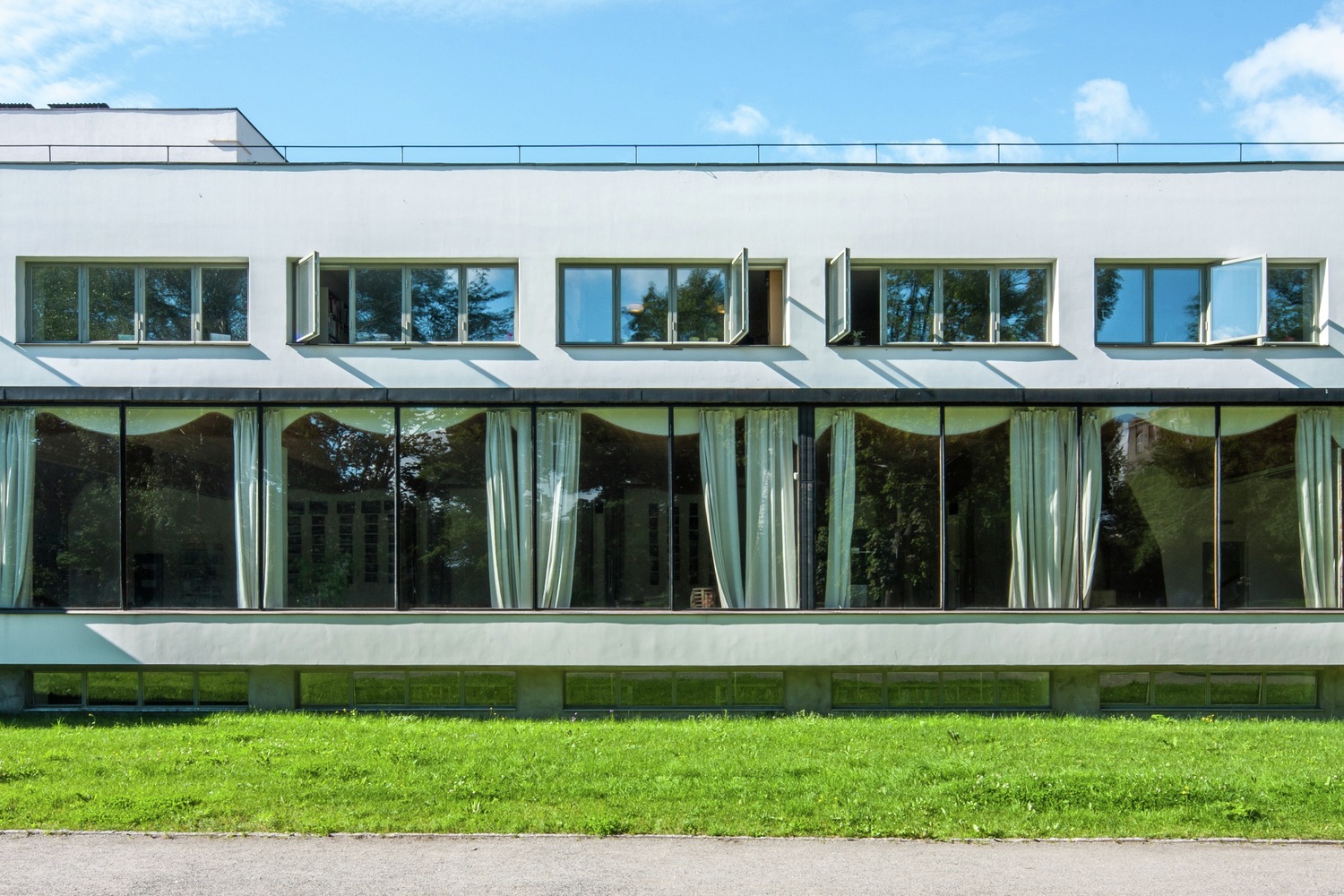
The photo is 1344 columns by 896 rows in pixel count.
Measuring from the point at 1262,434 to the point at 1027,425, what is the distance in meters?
3.05

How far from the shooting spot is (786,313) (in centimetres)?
1507

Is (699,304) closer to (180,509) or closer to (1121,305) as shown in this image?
(1121,305)

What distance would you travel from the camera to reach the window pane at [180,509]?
1481 centimetres

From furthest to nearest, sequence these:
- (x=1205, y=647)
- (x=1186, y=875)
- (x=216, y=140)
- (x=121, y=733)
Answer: (x=216, y=140)
(x=1205, y=647)
(x=121, y=733)
(x=1186, y=875)

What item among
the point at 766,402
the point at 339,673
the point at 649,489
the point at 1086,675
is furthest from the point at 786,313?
the point at 339,673

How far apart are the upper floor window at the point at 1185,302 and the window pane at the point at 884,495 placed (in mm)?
2797

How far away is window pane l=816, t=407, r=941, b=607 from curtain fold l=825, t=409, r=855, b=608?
0.04 feet

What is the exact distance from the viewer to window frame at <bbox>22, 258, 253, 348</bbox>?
14.9 m

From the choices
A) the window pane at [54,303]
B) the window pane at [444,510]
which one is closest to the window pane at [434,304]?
the window pane at [444,510]

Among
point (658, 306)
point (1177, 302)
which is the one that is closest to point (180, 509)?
point (658, 306)

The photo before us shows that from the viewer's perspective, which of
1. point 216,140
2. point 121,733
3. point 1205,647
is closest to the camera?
point 121,733

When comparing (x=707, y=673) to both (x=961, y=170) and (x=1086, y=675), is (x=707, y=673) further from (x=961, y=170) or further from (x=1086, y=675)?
(x=961, y=170)

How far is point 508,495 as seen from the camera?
49.1 feet

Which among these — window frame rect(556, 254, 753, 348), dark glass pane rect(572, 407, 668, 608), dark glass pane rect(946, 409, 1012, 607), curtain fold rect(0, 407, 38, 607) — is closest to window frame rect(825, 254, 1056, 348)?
window frame rect(556, 254, 753, 348)
